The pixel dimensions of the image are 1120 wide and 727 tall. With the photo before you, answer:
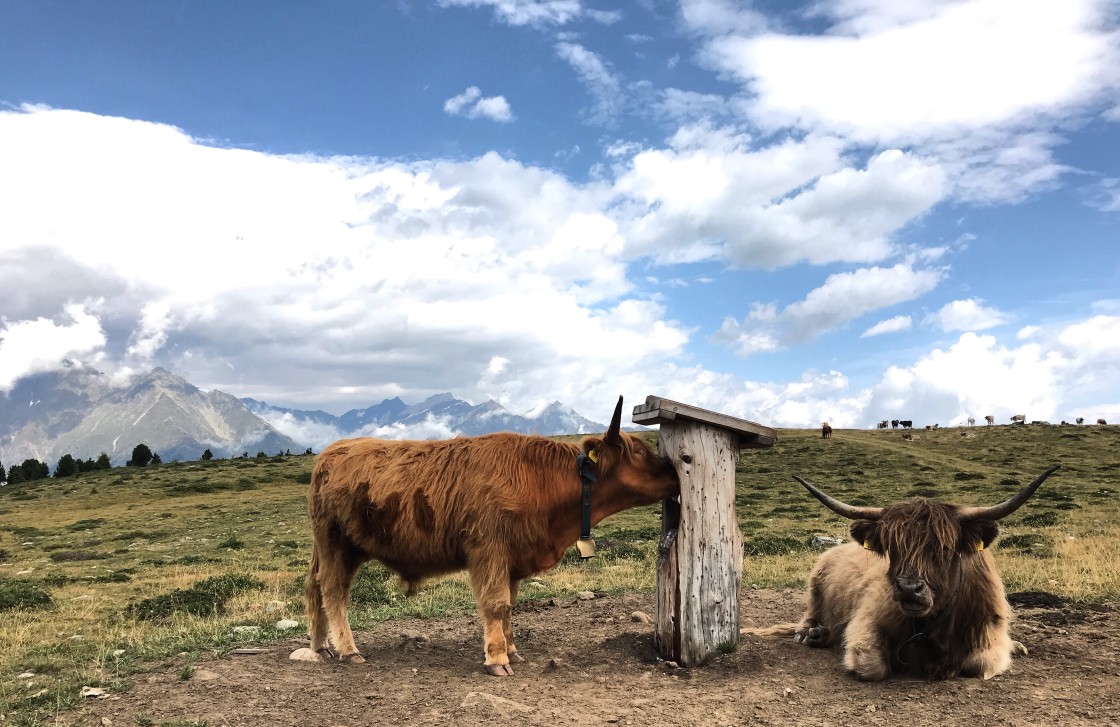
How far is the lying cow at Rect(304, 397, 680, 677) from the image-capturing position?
749 centimetres

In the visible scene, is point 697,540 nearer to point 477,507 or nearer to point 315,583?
point 477,507

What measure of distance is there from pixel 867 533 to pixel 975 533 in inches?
34.5

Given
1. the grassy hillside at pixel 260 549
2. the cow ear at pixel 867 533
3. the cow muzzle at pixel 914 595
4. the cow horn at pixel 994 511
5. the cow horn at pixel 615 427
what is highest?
the cow horn at pixel 615 427

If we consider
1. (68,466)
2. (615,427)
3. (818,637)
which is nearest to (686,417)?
(615,427)

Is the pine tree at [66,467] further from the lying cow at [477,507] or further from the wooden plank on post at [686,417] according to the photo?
the wooden plank on post at [686,417]

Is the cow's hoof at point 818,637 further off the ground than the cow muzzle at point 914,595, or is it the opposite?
the cow muzzle at point 914,595

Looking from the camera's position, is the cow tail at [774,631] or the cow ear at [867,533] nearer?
the cow ear at [867,533]

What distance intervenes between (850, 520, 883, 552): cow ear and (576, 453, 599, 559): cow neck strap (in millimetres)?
2461

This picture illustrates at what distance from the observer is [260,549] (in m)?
22.2

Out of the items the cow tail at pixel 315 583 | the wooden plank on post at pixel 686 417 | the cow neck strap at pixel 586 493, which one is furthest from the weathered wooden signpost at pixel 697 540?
the cow tail at pixel 315 583

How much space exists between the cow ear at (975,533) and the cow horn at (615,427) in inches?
123

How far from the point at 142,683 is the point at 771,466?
40762 mm

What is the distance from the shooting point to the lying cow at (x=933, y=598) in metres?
6.48

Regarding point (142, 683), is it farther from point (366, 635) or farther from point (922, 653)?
point (922, 653)
